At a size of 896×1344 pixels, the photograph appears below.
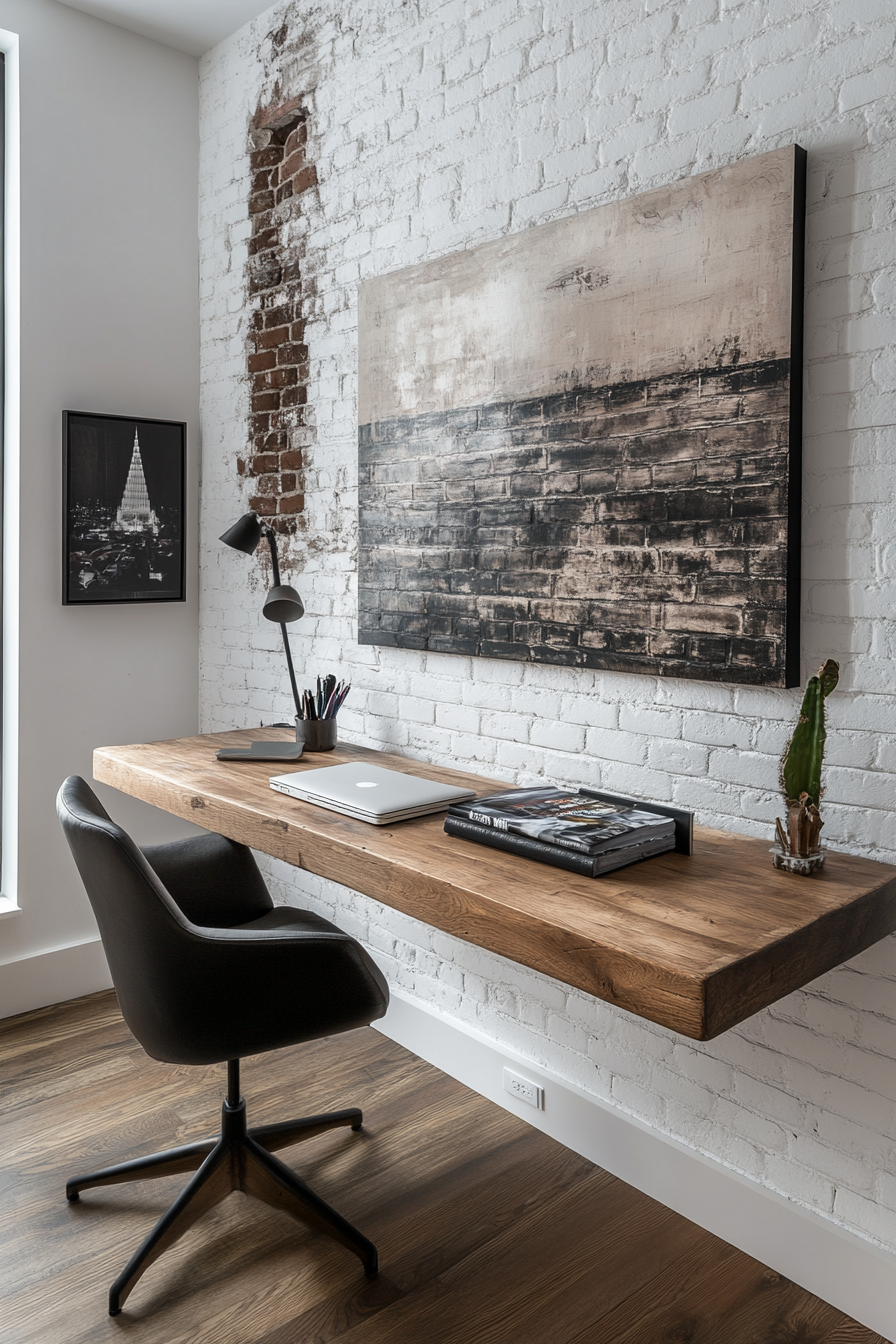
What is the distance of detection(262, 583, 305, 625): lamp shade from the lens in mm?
2572

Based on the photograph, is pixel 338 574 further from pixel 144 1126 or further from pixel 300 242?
pixel 144 1126

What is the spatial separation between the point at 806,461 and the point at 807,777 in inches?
23.3

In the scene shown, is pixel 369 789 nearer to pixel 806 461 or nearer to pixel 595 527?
pixel 595 527

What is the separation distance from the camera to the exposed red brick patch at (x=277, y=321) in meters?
2.94

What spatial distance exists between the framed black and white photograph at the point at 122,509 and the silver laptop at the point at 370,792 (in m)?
1.28

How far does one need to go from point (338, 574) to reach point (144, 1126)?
157 centimetres

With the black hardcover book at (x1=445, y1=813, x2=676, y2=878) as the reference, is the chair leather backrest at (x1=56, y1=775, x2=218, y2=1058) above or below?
below

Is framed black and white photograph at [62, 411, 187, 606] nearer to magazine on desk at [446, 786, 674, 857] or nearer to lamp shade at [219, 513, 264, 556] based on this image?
lamp shade at [219, 513, 264, 556]

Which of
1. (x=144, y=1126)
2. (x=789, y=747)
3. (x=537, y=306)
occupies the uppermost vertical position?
(x=537, y=306)

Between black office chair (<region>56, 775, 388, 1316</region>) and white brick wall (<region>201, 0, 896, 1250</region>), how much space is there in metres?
0.68

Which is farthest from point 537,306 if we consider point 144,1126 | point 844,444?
point 144,1126

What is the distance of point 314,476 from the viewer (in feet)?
9.61

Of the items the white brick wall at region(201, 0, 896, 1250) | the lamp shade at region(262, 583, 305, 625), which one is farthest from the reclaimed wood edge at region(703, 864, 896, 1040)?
the lamp shade at region(262, 583, 305, 625)

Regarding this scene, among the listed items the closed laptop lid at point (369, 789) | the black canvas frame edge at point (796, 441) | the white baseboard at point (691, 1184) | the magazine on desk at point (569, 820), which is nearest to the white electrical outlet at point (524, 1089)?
the white baseboard at point (691, 1184)
